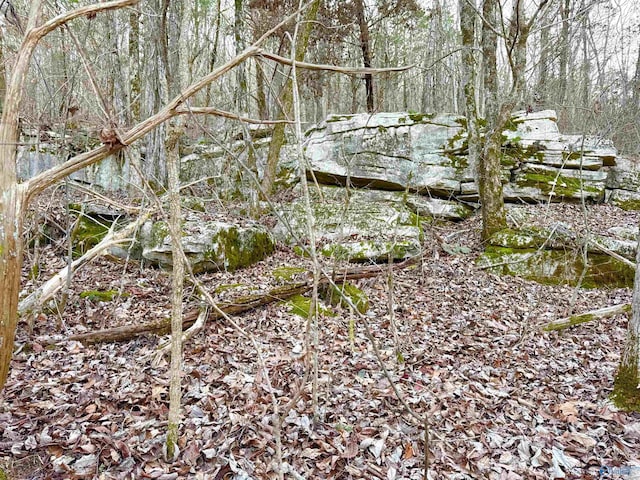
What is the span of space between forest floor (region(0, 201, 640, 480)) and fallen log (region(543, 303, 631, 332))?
0.10 meters

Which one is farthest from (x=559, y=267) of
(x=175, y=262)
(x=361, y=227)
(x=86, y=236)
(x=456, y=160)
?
(x=86, y=236)

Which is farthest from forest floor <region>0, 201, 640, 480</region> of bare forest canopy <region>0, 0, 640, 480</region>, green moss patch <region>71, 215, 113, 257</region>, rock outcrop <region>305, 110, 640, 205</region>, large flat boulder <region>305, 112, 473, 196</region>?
large flat boulder <region>305, 112, 473, 196</region>

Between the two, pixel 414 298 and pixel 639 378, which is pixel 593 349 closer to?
pixel 639 378

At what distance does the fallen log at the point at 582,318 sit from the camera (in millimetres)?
4898

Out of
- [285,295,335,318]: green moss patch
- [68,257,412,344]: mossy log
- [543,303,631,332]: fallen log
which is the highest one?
[68,257,412,344]: mossy log

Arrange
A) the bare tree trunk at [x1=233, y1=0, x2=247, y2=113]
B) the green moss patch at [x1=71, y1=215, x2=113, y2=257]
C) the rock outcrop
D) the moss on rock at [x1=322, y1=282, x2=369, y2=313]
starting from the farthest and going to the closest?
1. the rock outcrop
2. the bare tree trunk at [x1=233, y1=0, x2=247, y2=113]
3. the green moss patch at [x1=71, y1=215, x2=113, y2=257]
4. the moss on rock at [x1=322, y1=282, x2=369, y2=313]

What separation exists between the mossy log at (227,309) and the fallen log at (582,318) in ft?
8.01

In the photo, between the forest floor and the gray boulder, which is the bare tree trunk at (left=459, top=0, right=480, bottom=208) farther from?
the forest floor

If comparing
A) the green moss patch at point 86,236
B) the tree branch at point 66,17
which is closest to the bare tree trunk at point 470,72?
the green moss patch at point 86,236

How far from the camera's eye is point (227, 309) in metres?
4.88

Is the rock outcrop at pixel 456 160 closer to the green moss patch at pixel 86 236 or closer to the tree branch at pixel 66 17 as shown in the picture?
the green moss patch at pixel 86 236

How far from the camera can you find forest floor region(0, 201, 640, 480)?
8.80 feet

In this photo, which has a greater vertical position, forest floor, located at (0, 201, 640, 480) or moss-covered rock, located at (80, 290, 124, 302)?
moss-covered rock, located at (80, 290, 124, 302)

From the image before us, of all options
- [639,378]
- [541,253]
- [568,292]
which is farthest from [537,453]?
[541,253]
